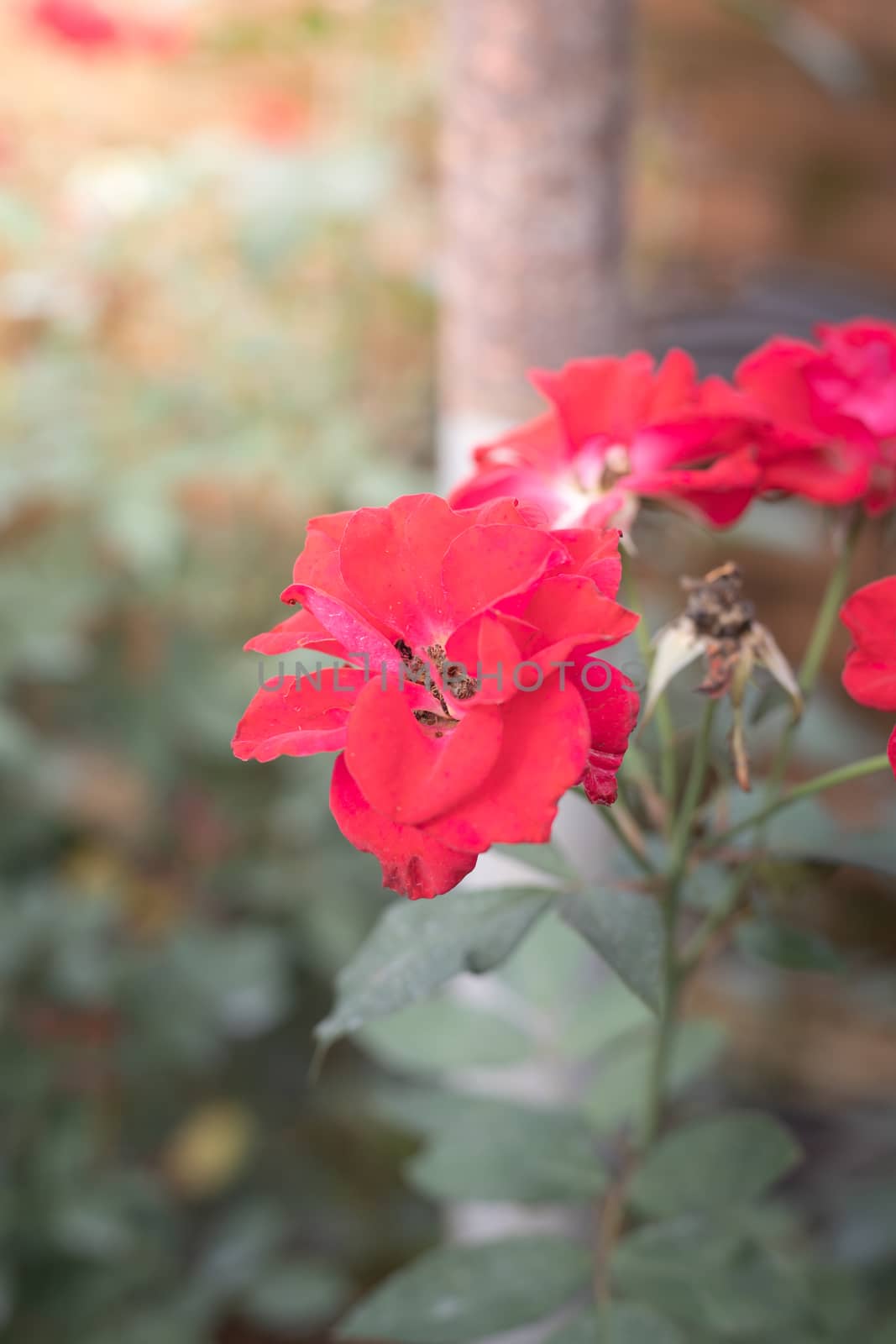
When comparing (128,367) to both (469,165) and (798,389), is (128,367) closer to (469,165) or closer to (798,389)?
(469,165)

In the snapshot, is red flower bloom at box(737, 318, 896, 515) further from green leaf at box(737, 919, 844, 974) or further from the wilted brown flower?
green leaf at box(737, 919, 844, 974)

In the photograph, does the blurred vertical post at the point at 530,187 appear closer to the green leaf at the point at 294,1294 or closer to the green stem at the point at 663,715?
the green stem at the point at 663,715

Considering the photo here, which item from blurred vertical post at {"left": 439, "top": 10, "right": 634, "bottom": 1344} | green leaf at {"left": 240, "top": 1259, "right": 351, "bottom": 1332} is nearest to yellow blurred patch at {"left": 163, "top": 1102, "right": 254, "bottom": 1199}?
green leaf at {"left": 240, "top": 1259, "right": 351, "bottom": 1332}

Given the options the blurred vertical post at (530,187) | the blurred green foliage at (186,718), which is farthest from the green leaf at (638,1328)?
the blurred vertical post at (530,187)

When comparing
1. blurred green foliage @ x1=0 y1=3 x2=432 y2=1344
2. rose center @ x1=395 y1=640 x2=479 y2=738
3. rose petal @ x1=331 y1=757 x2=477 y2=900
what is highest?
rose center @ x1=395 y1=640 x2=479 y2=738

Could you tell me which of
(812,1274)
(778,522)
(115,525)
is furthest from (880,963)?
(115,525)

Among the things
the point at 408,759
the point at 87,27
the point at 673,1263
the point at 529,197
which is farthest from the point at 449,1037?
the point at 87,27

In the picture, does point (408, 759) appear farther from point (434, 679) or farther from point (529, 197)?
point (529, 197)
